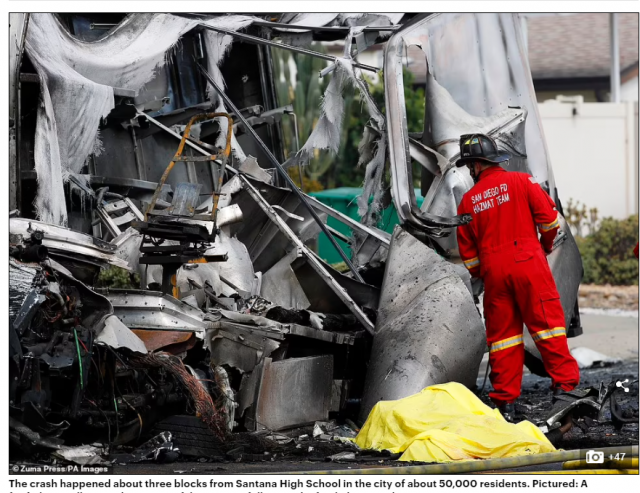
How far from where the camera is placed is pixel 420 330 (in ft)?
20.4

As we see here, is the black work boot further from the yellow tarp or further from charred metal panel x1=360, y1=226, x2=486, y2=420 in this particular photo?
the yellow tarp

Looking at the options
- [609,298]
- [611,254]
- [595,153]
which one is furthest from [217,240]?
[595,153]

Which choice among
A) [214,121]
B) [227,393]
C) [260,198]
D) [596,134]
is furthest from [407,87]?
[227,393]

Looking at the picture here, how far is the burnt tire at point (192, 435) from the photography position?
5.21m

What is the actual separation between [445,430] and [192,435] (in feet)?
4.13

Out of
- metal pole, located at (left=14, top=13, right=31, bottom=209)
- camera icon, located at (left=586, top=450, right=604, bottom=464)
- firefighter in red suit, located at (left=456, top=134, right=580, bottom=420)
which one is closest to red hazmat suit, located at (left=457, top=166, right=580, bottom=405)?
firefighter in red suit, located at (left=456, top=134, right=580, bottom=420)

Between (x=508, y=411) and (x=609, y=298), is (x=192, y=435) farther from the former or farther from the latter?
(x=609, y=298)

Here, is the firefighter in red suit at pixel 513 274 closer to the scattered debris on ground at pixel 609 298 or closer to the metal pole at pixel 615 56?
the scattered debris on ground at pixel 609 298

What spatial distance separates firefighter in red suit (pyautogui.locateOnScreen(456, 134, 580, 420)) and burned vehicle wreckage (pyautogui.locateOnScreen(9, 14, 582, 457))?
0.56ft

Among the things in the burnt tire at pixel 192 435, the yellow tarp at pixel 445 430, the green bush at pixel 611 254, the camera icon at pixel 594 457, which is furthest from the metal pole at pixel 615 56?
the burnt tire at pixel 192 435

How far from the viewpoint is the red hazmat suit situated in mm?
6270

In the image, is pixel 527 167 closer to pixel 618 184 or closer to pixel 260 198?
pixel 260 198

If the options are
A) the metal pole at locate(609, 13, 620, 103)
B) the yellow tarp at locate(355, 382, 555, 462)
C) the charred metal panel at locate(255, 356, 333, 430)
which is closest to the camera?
the yellow tarp at locate(355, 382, 555, 462)

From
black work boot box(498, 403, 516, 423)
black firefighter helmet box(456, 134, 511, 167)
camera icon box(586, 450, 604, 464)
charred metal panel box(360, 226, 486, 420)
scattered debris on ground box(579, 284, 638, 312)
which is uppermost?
black firefighter helmet box(456, 134, 511, 167)
